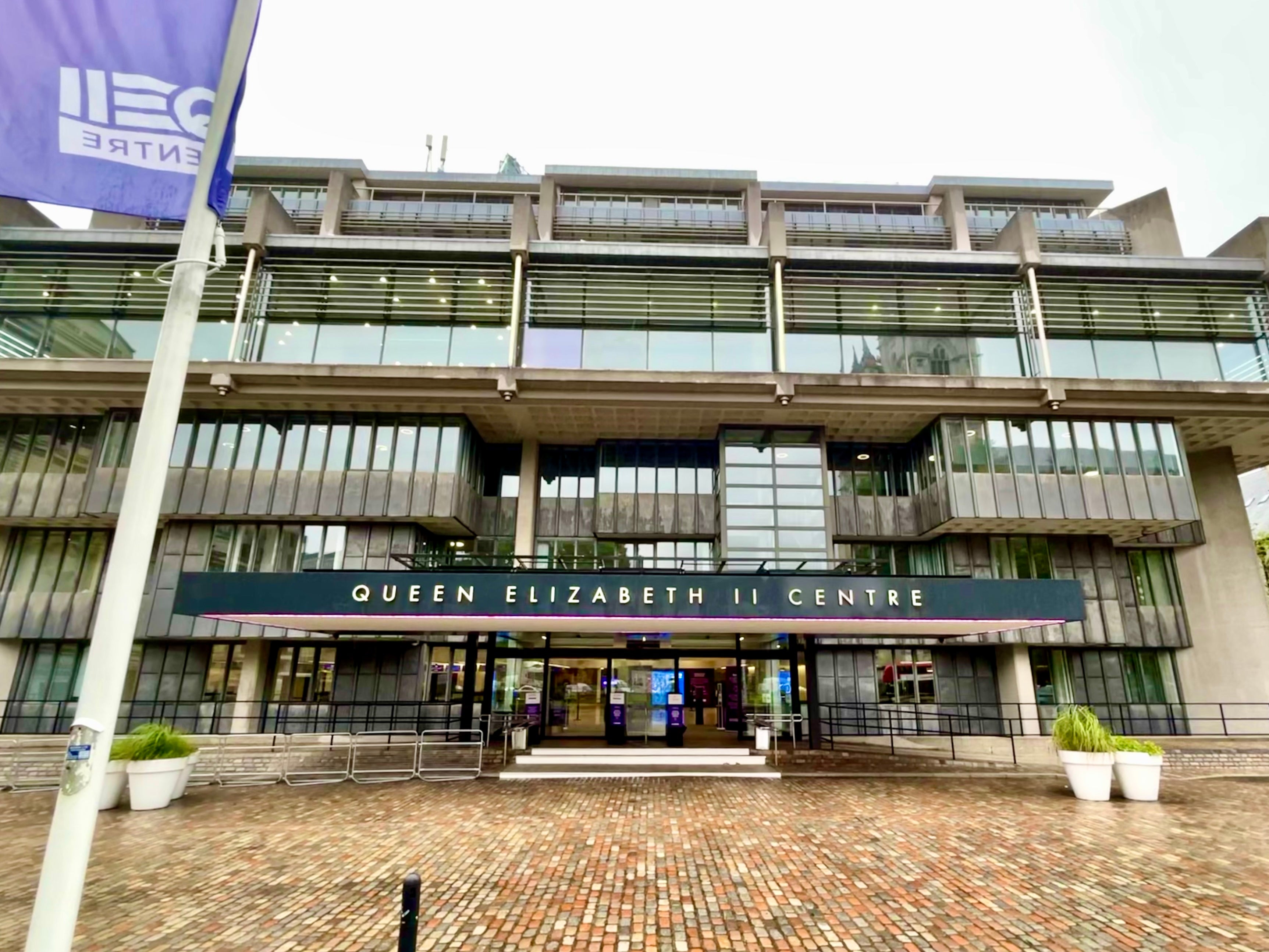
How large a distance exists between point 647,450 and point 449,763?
13960 millimetres

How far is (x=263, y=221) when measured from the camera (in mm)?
23375

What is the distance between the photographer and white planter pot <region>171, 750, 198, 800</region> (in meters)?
11.0

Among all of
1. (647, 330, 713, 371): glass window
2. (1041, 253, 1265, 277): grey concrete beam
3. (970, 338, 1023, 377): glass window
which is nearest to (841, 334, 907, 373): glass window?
(970, 338, 1023, 377): glass window

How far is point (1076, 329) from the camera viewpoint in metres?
23.5

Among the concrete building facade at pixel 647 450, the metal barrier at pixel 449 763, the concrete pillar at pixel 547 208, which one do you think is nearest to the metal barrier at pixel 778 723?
the concrete building facade at pixel 647 450

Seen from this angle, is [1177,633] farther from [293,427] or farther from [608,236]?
[293,427]

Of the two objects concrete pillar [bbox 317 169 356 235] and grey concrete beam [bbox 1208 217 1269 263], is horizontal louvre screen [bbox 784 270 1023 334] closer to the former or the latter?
grey concrete beam [bbox 1208 217 1269 263]

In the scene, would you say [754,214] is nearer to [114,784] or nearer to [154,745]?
[154,745]

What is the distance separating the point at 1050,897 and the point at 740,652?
1224cm

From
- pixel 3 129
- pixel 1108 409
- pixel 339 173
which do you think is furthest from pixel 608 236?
pixel 3 129

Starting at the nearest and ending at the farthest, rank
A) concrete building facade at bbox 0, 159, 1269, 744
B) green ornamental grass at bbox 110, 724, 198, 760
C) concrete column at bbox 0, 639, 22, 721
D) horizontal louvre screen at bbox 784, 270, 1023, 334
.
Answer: green ornamental grass at bbox 110, 724, 198, 760
concrete building facade at bbox 0, 159, 1269, 744
concrete column at bbox 0, 639, 22, 721
horizontal louvre screen at bbox 784, 270, 1023, 334

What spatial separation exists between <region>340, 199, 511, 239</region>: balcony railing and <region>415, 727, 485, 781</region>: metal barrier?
71.8ft

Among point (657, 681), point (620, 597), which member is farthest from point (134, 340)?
point (657, 681)

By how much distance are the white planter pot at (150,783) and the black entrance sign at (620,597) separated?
3261mm
